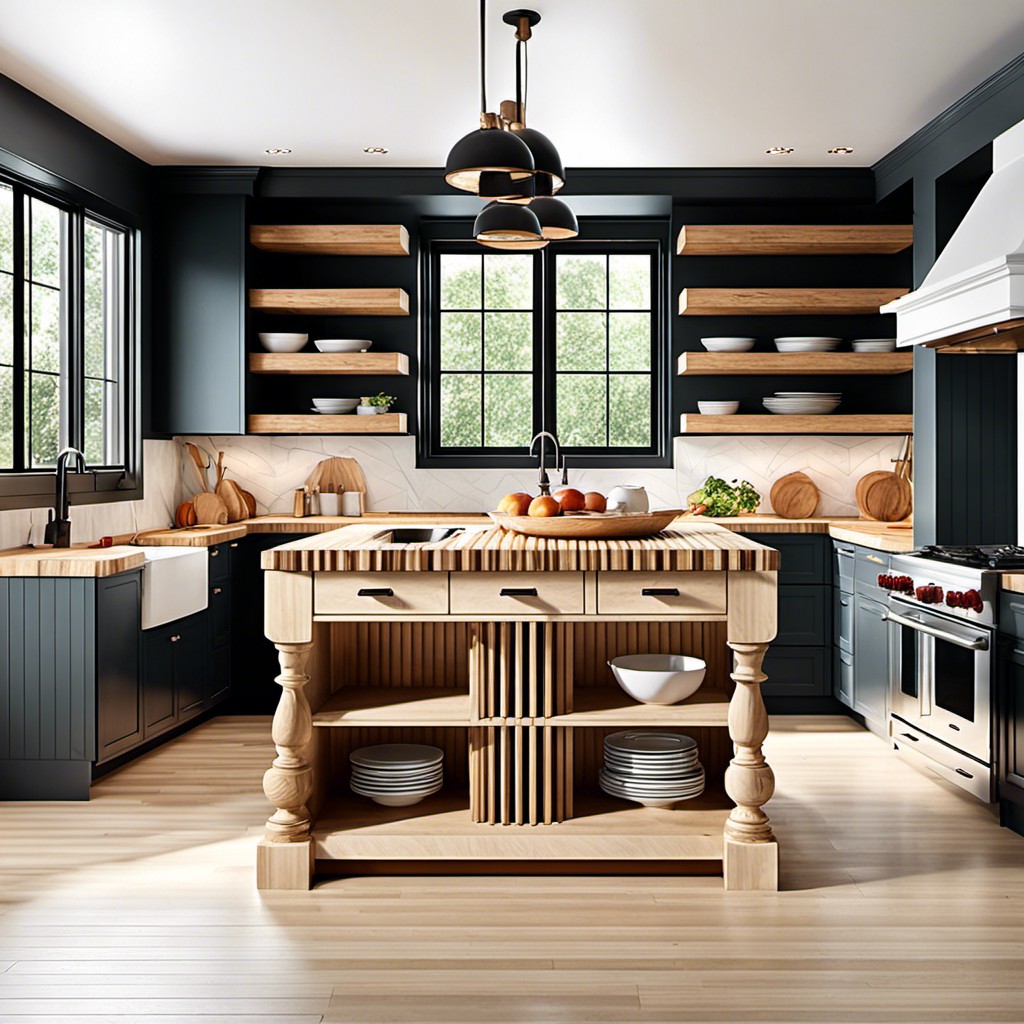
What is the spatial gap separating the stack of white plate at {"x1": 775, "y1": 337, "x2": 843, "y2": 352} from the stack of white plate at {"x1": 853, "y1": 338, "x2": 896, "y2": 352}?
0.35 ft

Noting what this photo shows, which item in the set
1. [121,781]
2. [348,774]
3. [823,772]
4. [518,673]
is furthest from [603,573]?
[121,781]

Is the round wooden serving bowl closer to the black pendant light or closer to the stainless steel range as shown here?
the black pendant light

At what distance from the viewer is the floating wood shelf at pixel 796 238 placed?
597 cm

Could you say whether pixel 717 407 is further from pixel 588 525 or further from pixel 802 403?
pixel 588 525

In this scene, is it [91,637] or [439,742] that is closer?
[439,742]

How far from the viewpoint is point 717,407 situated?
6188mm

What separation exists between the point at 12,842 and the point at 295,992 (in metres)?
1.62

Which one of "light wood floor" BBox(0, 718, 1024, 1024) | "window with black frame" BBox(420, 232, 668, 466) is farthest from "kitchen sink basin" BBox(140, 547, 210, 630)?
"window with black frame" BBox(420, 232, 668, 466)

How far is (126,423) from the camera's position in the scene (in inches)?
226

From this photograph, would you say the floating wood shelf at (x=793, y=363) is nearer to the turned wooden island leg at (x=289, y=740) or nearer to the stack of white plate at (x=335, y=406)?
the stack of white plate at (x=335, y=406)

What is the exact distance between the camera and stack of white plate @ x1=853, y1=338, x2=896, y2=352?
609cm

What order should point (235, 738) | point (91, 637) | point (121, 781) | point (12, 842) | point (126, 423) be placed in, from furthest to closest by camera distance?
1. point (126, 423)
2. point (235, 738)
3. point (121, 781)
4. point (91, 637)
5. point (12, 842)

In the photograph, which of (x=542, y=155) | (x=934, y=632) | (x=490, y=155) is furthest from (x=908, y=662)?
(x=490, y=155)

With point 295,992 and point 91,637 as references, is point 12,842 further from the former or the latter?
point 295,992
